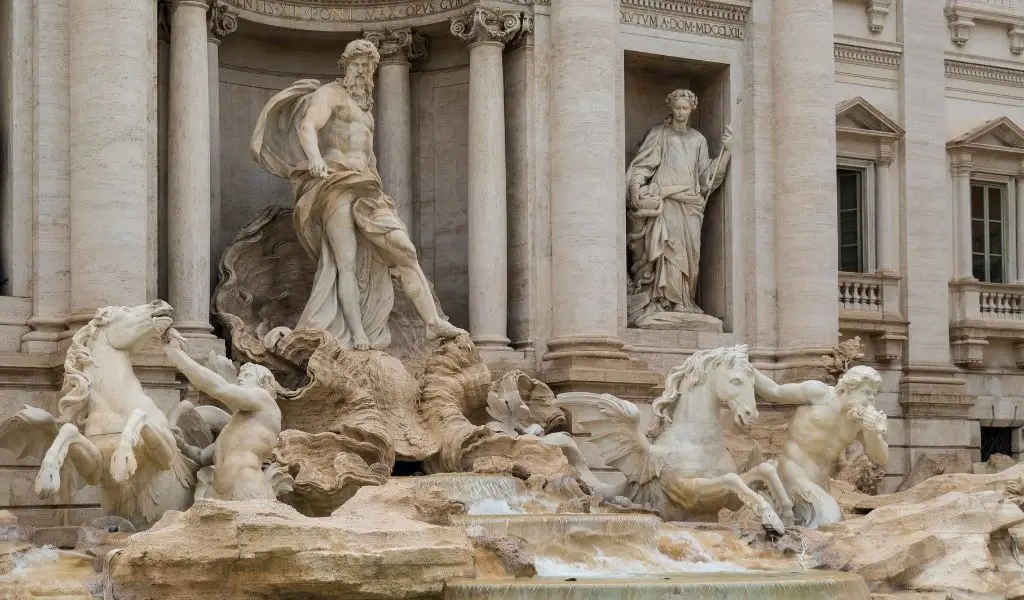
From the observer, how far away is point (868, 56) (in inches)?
992

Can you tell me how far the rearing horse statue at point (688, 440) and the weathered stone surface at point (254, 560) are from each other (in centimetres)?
517

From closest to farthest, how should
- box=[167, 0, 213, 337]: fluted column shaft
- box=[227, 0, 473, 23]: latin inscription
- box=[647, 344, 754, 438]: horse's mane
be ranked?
box=[647, 344, 754, 438]: horse's mane → box=[167, 0, 213, 337]: fluted column shaft → box=[227, 0, 473, 23]: latin inscription

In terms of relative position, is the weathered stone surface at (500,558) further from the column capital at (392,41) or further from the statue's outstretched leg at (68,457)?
the column capital at (392,41)

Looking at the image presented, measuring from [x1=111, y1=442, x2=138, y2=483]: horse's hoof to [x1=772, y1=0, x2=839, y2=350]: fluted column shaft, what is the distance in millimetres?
10939

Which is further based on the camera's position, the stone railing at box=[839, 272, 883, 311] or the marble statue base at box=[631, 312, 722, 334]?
the stone railing at box=[839, 272, 883, 311]

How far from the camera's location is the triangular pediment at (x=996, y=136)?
84.5 ft

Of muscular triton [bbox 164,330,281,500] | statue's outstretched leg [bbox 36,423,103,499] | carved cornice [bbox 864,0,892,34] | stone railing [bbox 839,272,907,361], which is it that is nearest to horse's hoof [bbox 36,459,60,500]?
statue's outstretched leg [bbox 36,423,103,499]

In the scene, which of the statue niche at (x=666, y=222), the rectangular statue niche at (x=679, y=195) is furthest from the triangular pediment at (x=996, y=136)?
the statue niche at (x=666, y=222)

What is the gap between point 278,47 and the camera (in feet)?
73.5

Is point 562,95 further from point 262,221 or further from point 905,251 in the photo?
point 905,251

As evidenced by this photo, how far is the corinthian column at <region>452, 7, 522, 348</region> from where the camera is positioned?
828 inches

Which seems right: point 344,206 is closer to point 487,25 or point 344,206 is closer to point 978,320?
point 487,25

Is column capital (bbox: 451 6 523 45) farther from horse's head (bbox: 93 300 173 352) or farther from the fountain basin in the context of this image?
the fountain basin

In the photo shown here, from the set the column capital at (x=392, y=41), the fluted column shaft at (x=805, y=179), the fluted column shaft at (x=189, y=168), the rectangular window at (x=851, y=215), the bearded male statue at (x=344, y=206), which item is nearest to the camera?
the fluted column shaft at (x=189, y=168)
